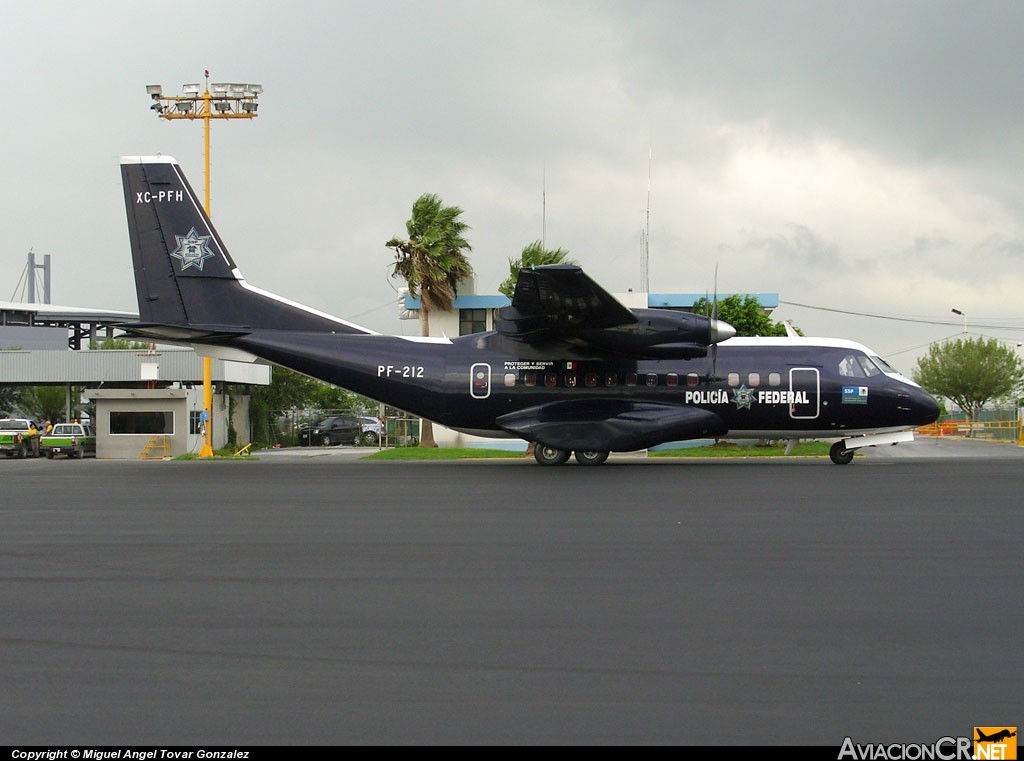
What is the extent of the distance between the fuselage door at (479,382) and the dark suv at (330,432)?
26.0 metres

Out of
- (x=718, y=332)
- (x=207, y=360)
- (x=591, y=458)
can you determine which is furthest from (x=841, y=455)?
(x=207, y=360)

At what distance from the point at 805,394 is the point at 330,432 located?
99.8 ft

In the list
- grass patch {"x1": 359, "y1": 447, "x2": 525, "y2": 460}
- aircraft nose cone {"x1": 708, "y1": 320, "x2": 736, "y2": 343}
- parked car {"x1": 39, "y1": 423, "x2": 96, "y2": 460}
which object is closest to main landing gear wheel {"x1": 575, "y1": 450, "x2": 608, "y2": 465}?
aircraft nose cone {"x1": 708, "y1": 320, "x2": 736, "y2": 343}

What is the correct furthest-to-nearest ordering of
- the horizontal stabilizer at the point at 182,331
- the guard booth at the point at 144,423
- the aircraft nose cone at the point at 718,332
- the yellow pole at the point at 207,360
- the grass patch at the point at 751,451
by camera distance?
the guard booth at the point at 144,423 < the yellow pole at the point at 207,360 < the grass patch at the point at 751,451 < the horizontal stabilizer at the point at 182,331 < the aircraft nose cone at the point at 718,332

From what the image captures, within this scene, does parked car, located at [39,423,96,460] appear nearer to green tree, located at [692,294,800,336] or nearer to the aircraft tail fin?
the aircraft tail fin

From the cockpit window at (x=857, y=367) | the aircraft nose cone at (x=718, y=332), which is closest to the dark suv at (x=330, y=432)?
the aircraft nose cone at (x=718, y=332)

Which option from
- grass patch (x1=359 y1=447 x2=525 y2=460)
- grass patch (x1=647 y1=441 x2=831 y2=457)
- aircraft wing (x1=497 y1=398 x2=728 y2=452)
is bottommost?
grass patch (x1=359 y1=447 x2=525 y2=460)

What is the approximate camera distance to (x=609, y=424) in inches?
784

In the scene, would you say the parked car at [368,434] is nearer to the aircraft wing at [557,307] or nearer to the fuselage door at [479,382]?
the fuselage door at [479,382]

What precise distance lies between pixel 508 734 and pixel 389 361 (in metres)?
17.4

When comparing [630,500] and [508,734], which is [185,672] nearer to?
[508,734]

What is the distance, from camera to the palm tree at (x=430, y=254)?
3538cm

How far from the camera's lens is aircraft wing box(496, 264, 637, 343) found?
689 inches

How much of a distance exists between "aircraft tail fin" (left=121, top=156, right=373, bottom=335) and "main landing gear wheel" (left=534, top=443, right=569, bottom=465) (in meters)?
6.19
